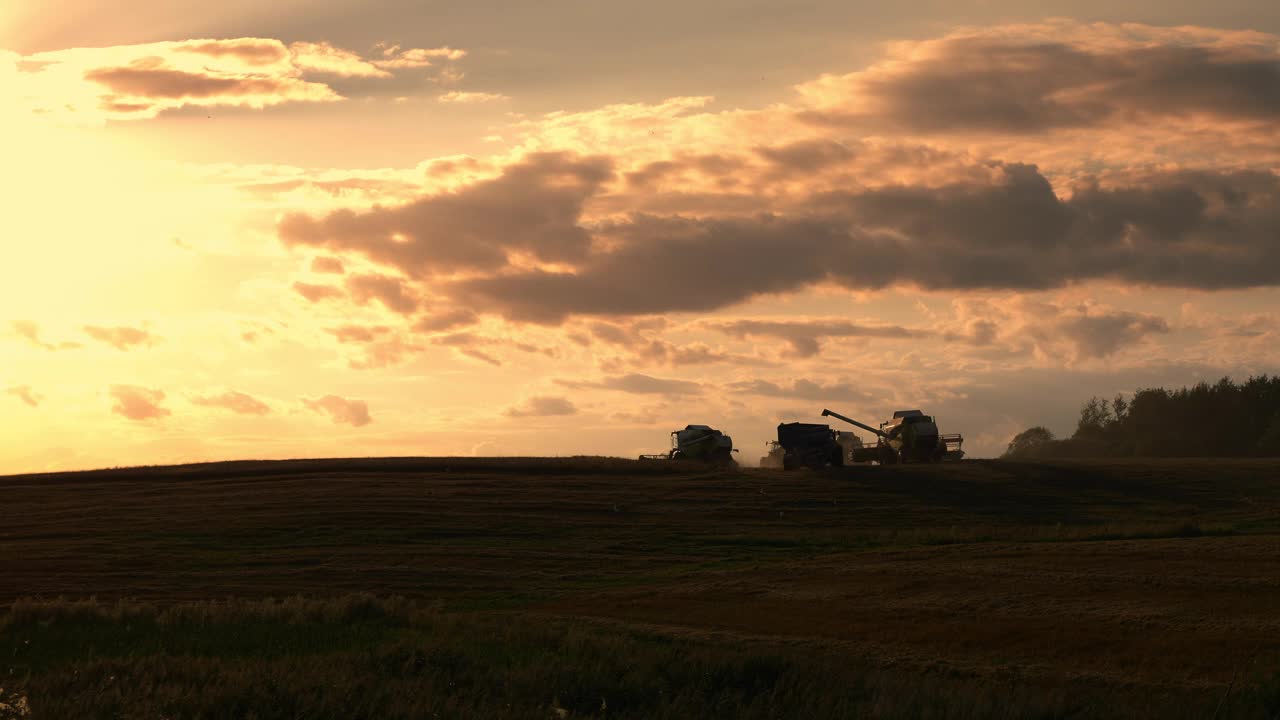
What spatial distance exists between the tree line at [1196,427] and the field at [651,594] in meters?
47.0

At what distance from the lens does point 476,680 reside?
2178 centimetres

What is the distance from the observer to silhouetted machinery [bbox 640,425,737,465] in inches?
3364

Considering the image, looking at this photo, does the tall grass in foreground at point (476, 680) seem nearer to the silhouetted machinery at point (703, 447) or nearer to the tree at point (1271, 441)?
the silhouetted machinery at point (703, 447)

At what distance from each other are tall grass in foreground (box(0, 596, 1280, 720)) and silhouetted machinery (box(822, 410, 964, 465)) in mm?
59037

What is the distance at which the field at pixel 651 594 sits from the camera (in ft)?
69.2

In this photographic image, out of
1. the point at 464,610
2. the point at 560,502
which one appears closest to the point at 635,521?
the point at 560,502

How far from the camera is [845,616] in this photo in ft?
108

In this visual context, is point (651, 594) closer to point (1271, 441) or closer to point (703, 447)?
point (703, 447)

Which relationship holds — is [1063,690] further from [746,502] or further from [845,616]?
[746,502]

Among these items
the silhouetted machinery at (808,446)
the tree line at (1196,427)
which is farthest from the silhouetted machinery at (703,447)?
the tree line at (1196,427)

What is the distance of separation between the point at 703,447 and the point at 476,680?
211ft

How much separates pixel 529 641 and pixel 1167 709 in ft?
42.2

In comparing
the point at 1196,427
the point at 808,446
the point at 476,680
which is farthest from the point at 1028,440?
the point at 476,680

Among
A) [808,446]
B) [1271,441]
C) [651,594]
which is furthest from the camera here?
[1271,441]
